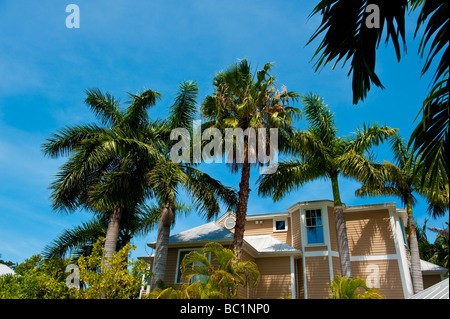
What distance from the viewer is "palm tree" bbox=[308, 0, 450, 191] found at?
277 centimetres

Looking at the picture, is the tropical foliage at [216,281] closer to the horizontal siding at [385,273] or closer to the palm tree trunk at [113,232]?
the palm tree trunk at [113,232]

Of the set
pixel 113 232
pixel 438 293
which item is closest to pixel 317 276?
pixel 113 232

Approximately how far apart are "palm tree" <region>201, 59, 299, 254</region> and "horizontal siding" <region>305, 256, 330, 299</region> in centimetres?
776

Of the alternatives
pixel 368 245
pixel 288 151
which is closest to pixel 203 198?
pixel 288 151

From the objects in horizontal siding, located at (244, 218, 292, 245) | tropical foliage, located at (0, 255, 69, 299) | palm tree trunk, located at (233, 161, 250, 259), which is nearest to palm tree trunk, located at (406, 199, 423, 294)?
horizontal siding, located at (244, 218, 292, 245)

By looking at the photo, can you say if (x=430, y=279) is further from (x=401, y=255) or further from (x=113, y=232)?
(x=113, y=232)

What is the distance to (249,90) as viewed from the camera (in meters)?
13.6

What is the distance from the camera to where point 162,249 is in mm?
13039

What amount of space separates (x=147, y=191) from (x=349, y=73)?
13.5 metres

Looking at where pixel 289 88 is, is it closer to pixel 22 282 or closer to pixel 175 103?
pixel 175 103

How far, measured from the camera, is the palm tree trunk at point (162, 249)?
12430 millimetres

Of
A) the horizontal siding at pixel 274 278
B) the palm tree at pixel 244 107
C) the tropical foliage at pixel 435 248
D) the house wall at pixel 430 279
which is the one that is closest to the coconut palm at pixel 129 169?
the palm tree at pixel 244 107

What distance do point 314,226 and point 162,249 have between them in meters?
9.69

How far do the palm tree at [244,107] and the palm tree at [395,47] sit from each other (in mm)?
9927
